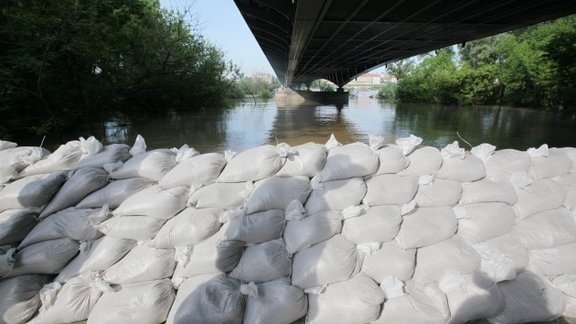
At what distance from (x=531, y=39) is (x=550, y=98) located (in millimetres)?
5950

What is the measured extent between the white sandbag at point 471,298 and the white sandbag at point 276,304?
0.87 meters

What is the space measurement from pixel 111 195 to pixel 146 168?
11.0 inches

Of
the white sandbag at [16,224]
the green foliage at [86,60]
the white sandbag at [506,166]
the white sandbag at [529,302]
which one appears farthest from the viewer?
the green foliage at [86,60]

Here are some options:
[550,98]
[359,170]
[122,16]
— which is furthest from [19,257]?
[550,98]

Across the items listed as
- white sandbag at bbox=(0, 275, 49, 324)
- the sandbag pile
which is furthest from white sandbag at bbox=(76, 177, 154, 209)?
white sandbag at bbox=(0, 275, 49, 324)

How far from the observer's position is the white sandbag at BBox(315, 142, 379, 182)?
207 cm

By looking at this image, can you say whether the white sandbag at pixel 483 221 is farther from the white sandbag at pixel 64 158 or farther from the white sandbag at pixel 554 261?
the white sandbag at pixel 64 158

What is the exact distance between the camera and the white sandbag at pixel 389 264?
1.90m

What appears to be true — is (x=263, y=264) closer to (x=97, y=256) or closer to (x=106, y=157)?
(x=97, y=256)

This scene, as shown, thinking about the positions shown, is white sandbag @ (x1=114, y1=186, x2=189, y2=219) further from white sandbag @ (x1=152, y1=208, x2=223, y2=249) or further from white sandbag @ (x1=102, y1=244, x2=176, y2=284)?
white sandbag @ (x1=102, y1=244, x2=176, y2=284)

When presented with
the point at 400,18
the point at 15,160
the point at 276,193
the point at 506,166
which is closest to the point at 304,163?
the point at 276,193

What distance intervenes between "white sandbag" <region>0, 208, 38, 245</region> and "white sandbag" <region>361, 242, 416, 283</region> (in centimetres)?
223

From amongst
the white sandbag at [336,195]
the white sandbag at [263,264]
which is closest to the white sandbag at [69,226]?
the white sandbag at [263,264]

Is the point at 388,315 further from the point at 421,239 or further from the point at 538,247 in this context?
the point at 538,247
